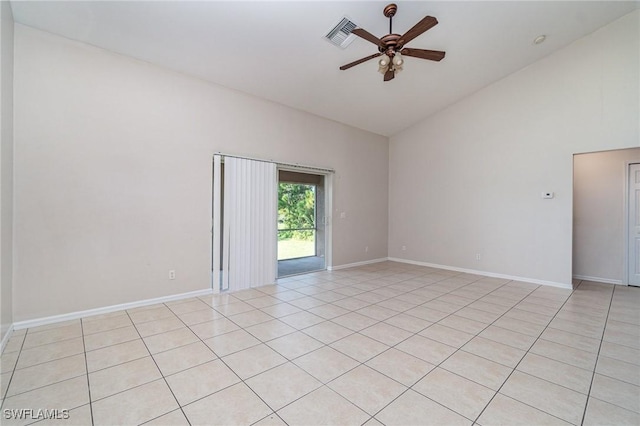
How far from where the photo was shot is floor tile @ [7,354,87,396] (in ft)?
6.30

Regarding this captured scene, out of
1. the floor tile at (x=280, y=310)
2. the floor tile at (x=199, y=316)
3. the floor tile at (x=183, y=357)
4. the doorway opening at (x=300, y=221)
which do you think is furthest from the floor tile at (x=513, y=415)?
the doorway opening at (x=300, y=221)

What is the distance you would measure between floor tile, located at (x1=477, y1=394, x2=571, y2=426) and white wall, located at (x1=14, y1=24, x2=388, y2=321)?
361 cm

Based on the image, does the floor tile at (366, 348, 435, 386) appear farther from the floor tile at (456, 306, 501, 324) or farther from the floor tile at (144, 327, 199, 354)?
the floor tile at (144, 327, 199, 354)

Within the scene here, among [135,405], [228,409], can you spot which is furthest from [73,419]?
[228,409]

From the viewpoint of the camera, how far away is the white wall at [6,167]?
2404mm

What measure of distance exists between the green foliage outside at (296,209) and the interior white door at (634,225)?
6293 millimetres

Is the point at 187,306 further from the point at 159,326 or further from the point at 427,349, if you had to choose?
the point at 427,349

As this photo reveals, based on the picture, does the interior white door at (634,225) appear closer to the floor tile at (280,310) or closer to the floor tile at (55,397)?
the floor tile at (280,310)

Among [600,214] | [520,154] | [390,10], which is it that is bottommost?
[600,214]

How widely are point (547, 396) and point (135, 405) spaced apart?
275cm

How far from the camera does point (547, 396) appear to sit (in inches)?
73.2

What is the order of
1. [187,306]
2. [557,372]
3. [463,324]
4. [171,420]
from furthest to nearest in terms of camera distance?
[187,306], [463,324], [557,372], [171,420]

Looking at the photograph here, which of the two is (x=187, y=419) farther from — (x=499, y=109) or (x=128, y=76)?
(x=499, y=109)

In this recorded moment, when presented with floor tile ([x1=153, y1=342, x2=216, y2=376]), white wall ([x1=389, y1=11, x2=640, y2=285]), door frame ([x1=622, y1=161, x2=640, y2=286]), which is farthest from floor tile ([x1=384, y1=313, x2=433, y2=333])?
door frame ([x1=622, y1=161, x2=640, y2=286])
